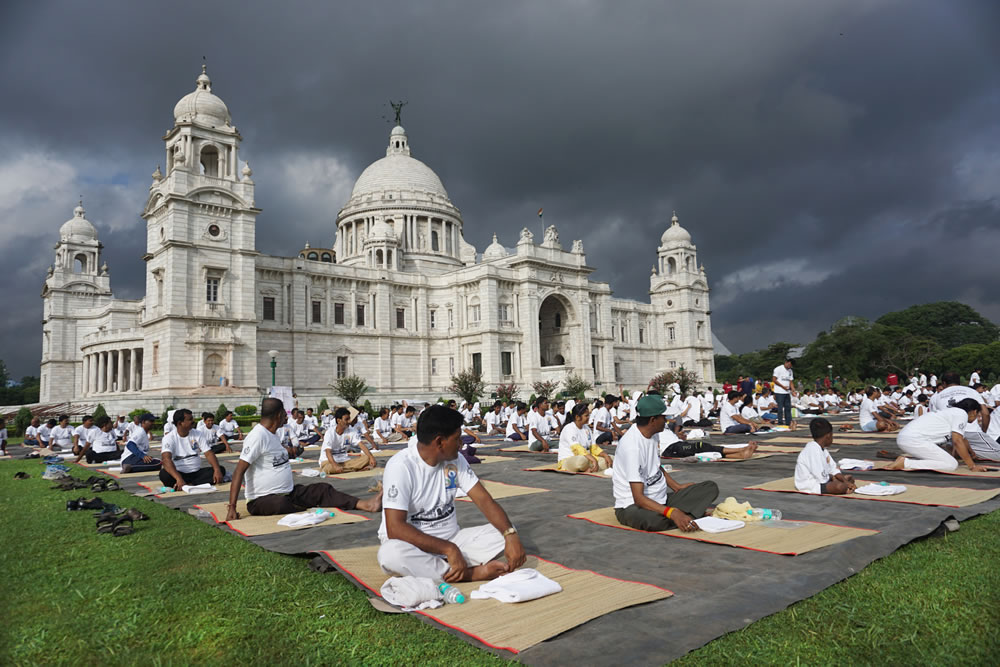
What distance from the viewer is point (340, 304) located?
48.5 metres

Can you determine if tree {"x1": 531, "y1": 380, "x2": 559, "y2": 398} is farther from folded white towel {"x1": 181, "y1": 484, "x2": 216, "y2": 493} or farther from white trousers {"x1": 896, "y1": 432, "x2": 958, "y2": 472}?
folded white towel {"x1": 181, "y1": 484, "x2": 216, "y2": 493}

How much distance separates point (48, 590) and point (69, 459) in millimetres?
14222

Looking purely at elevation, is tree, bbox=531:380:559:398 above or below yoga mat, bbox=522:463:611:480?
above

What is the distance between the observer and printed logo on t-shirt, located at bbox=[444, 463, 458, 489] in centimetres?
491

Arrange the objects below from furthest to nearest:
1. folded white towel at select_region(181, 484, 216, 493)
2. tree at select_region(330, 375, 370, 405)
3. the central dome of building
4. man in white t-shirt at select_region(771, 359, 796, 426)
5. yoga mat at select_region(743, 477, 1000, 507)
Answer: the central dome of building, tree at select_region(330, 375, 370, 405), man in white t-shirt at select_region(771, 359, 796, 426), folded white towel at select_region(181, 484, 216, 493), yoga mat at select_region(743, 477, 1000, 507)

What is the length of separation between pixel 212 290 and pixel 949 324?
88744 millimetres

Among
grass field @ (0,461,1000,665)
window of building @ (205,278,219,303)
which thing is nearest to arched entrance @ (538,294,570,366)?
window of building @ (205,278,219,303)

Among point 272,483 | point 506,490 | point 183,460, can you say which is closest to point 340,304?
point 183,460

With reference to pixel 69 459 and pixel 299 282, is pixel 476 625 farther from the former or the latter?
pixel 299 282

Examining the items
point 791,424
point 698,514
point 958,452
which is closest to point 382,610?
point 698,514

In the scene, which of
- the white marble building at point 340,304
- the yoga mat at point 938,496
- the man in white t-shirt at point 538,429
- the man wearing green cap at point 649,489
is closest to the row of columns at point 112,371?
the white marble building at point 340,304

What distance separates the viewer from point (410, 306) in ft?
171

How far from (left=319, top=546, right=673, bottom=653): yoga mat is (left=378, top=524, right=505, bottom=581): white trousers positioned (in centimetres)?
19

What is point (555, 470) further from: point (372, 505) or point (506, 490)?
point (372, 505)
